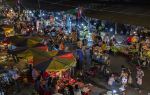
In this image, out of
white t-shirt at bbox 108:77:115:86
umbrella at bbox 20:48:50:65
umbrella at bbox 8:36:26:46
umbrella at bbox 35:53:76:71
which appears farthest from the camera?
umbrella at bbox 8:36:26:46

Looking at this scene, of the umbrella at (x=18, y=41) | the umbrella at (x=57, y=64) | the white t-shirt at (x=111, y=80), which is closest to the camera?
the umbrella at (x=57, y=64)

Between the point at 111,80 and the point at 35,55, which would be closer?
the point at 35,55

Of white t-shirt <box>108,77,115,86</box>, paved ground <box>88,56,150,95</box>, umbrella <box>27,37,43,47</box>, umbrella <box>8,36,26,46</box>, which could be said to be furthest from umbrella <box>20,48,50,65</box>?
white t-shirt <box>108,77,115,86</box>

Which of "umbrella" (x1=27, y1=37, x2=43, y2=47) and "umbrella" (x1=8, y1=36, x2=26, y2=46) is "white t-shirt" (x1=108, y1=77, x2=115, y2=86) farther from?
"umbrella" (x1=8, y1=36, x2=26, y2=46)

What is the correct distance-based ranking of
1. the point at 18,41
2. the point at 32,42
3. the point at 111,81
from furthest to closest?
the point at 18,41
the point at 32,42
the point at 111,81

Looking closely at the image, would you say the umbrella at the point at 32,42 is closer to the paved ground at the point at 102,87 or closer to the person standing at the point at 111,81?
the paved ground at the point at 102,87

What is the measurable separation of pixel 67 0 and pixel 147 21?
1190 centimetres

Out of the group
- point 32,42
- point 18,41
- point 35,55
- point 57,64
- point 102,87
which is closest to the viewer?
point 57,64

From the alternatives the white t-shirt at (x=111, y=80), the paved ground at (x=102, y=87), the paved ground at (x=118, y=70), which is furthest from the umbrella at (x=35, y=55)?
the white t-shirt at (x=111, y=80)

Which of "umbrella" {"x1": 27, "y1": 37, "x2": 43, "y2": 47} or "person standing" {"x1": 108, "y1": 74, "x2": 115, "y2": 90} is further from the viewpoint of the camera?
"umbrella" {"x1": 27, "y1": 37, "x2": 43, "y2": 47}

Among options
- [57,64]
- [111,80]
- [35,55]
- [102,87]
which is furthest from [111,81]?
[35,55]

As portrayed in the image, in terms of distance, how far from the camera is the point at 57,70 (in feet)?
45.4

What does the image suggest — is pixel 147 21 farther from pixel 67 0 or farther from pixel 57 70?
pixel 67 0

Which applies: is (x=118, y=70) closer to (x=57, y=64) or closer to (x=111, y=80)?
(x=111, y=80)
